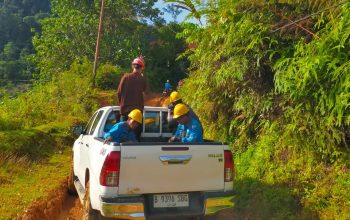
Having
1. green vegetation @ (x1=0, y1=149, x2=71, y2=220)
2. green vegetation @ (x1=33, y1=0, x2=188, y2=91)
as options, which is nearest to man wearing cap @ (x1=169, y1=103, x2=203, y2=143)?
green vegetation @ (x1=0, y1=149, x2=71, y2=220)

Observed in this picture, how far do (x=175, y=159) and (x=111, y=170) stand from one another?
745 mm

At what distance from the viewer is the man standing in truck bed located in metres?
7.18

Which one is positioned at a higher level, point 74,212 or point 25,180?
point 25,180

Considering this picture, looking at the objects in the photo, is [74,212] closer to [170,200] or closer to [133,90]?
[133,90]

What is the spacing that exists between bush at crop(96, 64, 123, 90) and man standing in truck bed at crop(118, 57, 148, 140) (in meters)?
19.5

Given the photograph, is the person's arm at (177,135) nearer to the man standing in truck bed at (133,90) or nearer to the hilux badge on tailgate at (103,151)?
the man standing in truck bed at (133,90)

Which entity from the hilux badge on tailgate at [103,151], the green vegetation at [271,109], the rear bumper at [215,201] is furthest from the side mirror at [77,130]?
the rear bumper at [215,201]

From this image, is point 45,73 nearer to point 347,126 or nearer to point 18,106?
point 18,106

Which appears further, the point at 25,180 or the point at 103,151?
the point at 25,180

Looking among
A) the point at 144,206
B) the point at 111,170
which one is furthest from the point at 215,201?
the point at 111,170

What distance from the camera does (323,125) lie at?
617 cm

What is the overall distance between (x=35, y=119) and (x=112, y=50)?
1444 cm

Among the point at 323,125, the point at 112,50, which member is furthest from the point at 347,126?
the point at 112,50

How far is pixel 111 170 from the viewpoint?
4.60 metres
